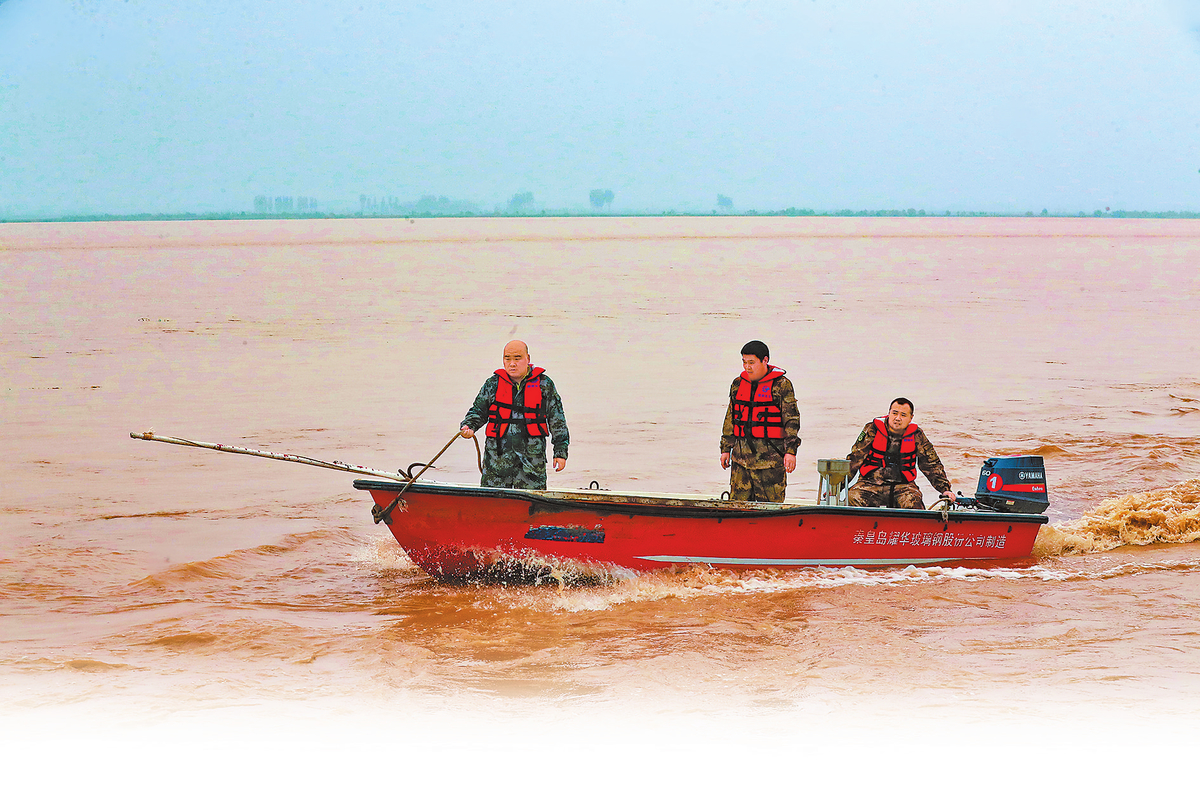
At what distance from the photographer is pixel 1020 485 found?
7141mm

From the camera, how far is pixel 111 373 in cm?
1473

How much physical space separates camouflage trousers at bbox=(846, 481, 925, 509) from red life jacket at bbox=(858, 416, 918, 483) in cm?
7

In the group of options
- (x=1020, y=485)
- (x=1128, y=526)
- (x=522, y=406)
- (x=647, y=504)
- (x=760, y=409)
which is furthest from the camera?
(x=1128, y=526)

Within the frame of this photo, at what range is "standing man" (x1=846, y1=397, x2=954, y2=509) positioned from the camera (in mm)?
6941

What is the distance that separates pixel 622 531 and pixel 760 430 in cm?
112

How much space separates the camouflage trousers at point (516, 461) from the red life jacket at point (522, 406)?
56 millimetres

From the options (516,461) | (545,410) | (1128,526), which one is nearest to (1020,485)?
(1128,526)

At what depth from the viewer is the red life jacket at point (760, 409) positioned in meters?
6.88

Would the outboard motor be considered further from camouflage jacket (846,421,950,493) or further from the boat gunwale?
the boat gunwale

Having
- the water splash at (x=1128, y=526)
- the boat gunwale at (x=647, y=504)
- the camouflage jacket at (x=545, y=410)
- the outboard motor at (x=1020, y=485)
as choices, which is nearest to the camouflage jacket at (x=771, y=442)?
the boat gunwale at (x=647, y=504)

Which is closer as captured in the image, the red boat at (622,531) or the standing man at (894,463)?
the red boat at (622,531)

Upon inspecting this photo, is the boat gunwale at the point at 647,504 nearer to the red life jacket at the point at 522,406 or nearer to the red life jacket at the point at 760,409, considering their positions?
the red life jacket at the point at 522,406

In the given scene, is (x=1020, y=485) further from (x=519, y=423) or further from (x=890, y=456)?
(x=519, y=423)

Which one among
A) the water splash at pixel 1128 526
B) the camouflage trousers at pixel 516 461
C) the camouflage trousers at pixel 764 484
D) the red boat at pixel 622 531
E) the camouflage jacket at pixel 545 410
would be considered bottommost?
the water splash at pixel 1128 526
